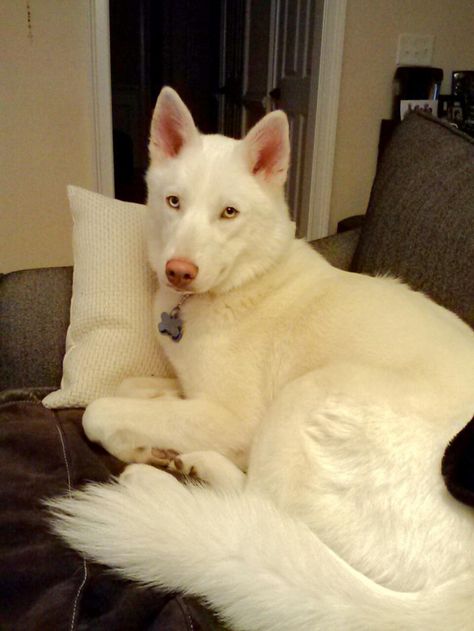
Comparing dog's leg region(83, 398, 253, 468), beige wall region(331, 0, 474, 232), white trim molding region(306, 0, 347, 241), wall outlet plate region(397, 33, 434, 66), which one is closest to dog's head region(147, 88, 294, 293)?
dog's leg region(83, 398, 253, 468)

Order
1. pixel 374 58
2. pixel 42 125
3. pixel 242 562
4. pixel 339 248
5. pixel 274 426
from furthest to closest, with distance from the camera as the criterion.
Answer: pixel 374 58 < pixel 42 125 < pixel 339 248 < pixel 274 426 < pixel 242 562

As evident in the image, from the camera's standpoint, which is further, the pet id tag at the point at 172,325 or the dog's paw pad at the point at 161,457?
the pet id tag at the point at 172,325

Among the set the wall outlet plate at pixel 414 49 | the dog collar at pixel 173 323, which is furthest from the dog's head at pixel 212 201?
the wall outlet plate at pixel 414 49

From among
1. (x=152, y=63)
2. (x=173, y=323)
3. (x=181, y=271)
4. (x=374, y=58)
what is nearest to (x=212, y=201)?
(x=181, y=271)

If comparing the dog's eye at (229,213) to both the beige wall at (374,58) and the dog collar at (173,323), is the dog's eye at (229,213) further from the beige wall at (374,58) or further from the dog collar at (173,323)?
the beige wall at (374,58)

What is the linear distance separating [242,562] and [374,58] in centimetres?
278

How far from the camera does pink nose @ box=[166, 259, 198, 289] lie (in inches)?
45.1

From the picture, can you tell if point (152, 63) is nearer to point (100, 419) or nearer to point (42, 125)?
point (42, 125)

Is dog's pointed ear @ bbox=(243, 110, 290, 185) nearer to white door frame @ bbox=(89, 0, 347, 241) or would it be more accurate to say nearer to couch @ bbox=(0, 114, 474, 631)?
couch @ bbox=(0, 114, 474, 631)

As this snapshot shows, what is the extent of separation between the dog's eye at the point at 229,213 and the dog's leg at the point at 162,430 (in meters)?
0.46

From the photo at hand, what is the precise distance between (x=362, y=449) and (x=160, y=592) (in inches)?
16.0

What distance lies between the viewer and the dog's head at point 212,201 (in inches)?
47.3

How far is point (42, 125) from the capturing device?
2600 millimetres

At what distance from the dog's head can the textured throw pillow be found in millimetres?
334
